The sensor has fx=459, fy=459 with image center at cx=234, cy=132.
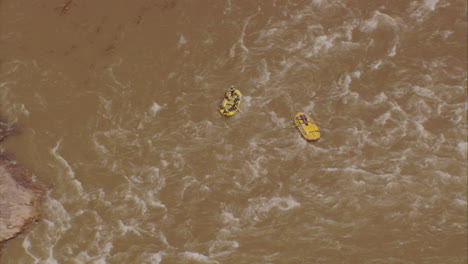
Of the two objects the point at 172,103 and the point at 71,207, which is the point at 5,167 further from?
the point at 172,103

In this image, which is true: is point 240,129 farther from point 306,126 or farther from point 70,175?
point 70,175

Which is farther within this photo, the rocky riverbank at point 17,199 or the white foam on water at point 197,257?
the rocky riverbank at point 17,199

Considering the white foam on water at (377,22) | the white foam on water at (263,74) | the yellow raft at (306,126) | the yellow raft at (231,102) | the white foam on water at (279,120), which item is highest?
the white foam on water at (377,22)

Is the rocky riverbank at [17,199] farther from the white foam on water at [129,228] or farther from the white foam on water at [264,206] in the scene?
the white foam on water at [264,206]

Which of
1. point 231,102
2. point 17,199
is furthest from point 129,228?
point 231,102

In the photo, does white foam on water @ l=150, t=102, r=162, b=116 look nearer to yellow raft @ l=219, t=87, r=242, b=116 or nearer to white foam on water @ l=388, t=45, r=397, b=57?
yellow raft @ l=219, t=87, r=242, b=116

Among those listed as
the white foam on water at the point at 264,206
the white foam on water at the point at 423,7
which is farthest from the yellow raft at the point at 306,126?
the white foam on water at the point at 423,7
